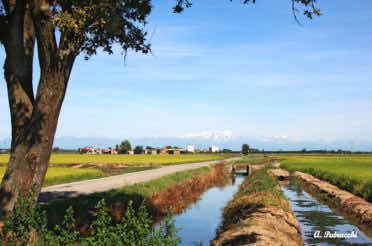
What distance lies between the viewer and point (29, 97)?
8508 millimetres

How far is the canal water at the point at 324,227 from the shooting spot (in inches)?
491

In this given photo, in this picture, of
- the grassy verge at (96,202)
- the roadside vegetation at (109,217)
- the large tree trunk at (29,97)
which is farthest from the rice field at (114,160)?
the large tree trunk at (29,97)

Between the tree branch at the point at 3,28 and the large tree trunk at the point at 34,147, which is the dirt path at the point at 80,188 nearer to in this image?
the large tree trunk at the point at 34,147

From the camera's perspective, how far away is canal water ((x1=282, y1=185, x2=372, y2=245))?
12.5 m

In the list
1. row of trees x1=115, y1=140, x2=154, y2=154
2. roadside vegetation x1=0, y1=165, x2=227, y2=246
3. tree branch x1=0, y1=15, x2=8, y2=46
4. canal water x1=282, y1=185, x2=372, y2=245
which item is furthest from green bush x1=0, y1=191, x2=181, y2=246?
row of trees x1=115, y1=140, x2=154, y2=154

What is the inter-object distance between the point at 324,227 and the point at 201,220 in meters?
5.55

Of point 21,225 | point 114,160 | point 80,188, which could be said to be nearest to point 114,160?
point 114,160

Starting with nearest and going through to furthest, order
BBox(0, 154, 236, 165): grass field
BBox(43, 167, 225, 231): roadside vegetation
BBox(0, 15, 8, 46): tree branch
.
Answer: BBox(0, 15, 8, 46): tree branch < BBox(43, 167, 225, 231): roadside vegetation < BBox(0, 154, 236, 165): grass field

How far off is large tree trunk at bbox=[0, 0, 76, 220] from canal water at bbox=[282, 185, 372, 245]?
9.08 metres

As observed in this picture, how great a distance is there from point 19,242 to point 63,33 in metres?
4.70

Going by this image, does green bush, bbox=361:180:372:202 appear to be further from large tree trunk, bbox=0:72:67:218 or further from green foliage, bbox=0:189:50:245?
green foliage, bbox=0:189:50:245

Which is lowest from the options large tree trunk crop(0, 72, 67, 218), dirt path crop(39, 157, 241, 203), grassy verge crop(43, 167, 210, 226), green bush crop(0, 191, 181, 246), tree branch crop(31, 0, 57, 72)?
dirt path crop(39, 157, 241, 203)

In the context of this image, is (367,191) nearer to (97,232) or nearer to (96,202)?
(96,202)

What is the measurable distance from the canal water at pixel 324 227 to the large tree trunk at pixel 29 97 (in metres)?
9.08
